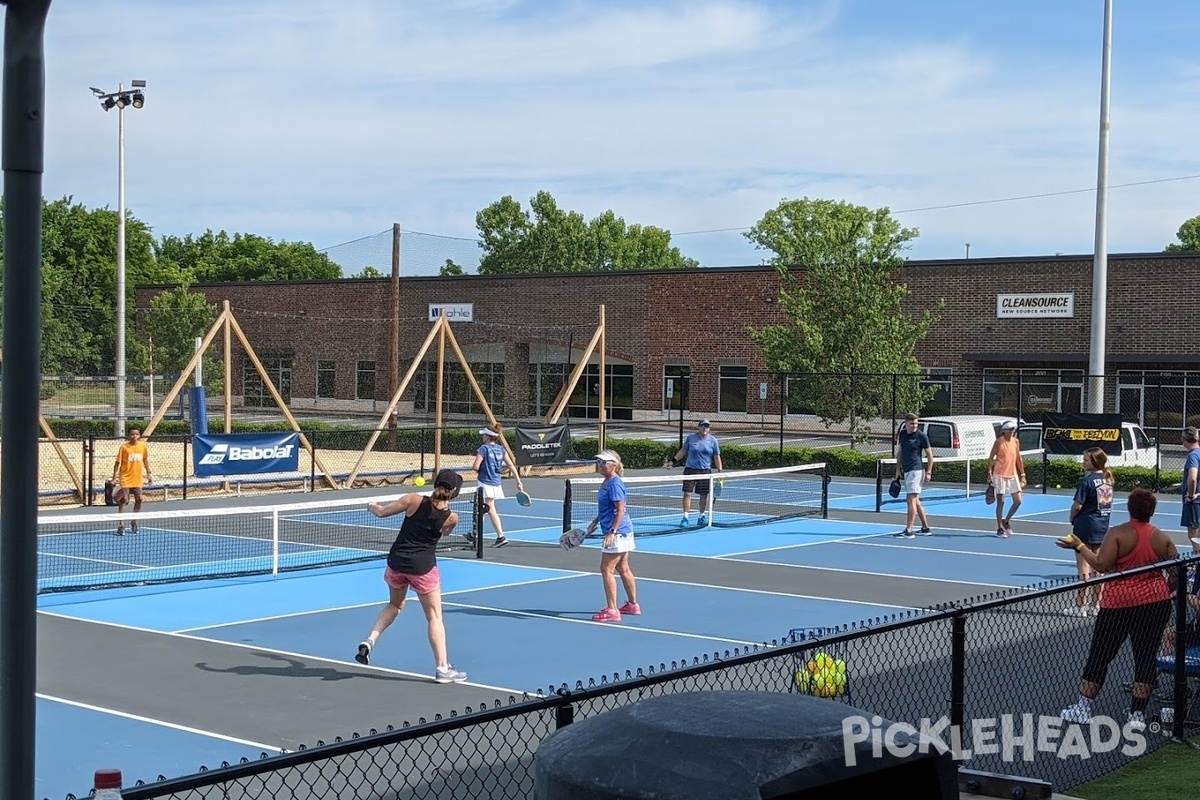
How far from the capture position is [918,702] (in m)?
10.1

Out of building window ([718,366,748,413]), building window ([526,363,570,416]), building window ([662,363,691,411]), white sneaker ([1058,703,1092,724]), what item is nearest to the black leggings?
white sneaker ([1058,703,1092,724])

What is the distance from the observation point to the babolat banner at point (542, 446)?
32.5m

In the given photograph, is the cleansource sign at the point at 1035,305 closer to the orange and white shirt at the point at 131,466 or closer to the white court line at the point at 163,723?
the orange and white shirt at the point at 131,466

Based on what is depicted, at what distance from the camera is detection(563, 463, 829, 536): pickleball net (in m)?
23.5

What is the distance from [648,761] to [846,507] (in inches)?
976

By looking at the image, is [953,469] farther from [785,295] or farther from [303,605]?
[303,605]

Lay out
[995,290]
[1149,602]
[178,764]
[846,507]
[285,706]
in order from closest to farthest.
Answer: [178,764], [1149,602], [285,706], [846,507], [995,290]

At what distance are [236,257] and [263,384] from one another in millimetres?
43892

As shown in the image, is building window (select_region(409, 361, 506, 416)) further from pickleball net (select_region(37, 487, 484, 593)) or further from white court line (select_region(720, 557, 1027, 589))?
white court line (select_region(720, 557, 1027, 589))

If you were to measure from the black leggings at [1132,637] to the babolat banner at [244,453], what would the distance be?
64.3 ft

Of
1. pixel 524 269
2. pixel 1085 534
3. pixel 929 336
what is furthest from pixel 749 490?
pixel 524 269

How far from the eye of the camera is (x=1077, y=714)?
9422 mm

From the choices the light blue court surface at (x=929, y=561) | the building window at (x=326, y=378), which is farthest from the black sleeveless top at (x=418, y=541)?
the building window at (x=326, y=378)

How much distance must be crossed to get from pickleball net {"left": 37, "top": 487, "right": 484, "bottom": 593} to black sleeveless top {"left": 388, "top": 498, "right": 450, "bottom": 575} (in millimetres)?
4494
